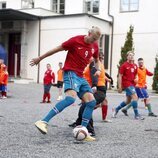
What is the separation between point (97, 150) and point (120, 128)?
2.65 metres

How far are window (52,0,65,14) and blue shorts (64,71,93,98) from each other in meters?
25.0

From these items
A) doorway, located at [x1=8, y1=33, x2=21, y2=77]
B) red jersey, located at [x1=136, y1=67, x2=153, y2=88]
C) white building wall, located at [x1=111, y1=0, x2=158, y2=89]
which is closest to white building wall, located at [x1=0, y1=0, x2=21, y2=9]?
doorway, located at [x1=8, y1=33, x2=21, y2=77]

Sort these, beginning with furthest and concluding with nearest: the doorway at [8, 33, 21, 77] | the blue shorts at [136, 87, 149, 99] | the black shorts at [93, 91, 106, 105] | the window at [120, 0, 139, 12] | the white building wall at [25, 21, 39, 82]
→ 1. the doorway at [8, 33, 21, 77]
2. the white building wall at [25, 21, 39, 82]
3. the window at [120, 0, 139, 12]
4. the blue shorts at [136, 87, 149, 99]
5. the black shorts at [93, 91, 106, 105]

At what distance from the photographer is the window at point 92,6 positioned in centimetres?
3067

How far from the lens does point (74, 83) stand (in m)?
7.16

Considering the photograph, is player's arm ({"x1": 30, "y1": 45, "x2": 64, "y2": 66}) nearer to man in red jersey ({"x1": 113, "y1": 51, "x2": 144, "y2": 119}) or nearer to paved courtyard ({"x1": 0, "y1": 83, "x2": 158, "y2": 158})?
paved courtyard ({"x1": 0, "y1": 83, "x2": 158, "y2": 158})

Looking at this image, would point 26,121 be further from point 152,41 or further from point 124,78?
point 152,41

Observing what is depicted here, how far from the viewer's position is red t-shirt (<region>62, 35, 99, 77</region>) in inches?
283

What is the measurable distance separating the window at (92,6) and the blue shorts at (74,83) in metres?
24.0

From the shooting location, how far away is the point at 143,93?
12.4 m

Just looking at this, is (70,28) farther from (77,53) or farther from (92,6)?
(77,53)

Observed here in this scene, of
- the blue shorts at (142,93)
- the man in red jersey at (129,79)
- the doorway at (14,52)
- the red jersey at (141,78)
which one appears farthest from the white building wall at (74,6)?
the man in red jersey at (129,79)

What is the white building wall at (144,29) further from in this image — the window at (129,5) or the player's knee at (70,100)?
the player's knee at (70,100)

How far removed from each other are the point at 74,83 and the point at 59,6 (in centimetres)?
2545
